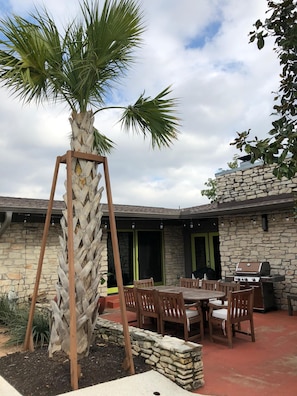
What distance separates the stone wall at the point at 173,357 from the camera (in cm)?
369

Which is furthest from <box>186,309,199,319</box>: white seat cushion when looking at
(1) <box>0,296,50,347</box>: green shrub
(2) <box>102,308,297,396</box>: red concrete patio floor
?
(1) <box>0,296,50,347</box>: green shrub

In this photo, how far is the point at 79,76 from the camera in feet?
13.4

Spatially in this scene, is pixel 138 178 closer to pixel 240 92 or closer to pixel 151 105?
pixel 240 92

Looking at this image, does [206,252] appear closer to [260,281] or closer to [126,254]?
[126,254]

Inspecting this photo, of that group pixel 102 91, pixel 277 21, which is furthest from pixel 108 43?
pixel 277 21

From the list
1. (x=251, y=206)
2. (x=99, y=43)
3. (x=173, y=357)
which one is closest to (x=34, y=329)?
(x=173, y=357)

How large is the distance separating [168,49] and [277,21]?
401cm

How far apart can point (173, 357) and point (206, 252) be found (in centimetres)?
789

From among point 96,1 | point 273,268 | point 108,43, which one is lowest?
point 273,268

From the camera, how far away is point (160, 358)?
13.1 ft

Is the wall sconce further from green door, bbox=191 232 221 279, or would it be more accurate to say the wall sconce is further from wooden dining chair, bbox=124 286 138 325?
wooden dining chair, bbox=124 286 138 325

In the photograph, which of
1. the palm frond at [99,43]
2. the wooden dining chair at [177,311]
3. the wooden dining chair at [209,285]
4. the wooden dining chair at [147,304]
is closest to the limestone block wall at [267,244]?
the wooden dining chair at [209,285]

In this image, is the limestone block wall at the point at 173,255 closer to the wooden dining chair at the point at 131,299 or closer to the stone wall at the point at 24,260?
→ the stone wall at the point at 24,260

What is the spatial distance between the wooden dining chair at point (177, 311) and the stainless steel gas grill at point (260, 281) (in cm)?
269
